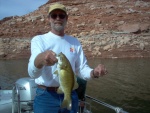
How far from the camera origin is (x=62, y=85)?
3.21m

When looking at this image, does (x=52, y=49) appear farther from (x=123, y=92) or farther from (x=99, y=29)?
(x=99, y=29)

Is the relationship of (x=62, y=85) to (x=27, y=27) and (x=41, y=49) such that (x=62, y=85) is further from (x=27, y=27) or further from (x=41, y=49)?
(x=27, y=27)

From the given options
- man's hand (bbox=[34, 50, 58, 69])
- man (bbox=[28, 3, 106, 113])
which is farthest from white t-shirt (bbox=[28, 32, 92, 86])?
man's hand (bbox=[34, 50, 58, 69])

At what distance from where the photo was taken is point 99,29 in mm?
43375

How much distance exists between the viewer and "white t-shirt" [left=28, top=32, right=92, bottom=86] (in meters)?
3.36

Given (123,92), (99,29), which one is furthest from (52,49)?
(99,29)

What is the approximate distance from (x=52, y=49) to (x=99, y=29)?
40.3 metres

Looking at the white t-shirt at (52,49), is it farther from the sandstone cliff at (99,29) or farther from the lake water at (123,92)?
the sandstone cliff at (99,29)

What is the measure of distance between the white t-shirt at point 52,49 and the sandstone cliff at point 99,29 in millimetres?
34706

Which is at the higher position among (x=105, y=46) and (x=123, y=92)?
(x=105, y=46)

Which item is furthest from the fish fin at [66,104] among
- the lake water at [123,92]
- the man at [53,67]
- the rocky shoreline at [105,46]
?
the rocky shoreline at [105,46]

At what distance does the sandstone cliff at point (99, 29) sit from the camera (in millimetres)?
39781

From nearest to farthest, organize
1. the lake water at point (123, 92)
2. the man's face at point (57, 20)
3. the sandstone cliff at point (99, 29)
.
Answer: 1. the man's face at point (57, 20)
2. the lake water at point (123, 92)
3. the sandstone cliff at point (99, 29)

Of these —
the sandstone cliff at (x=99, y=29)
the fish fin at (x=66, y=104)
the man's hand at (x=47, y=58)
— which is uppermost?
the sandstone cliff at (x=99, y=29)
